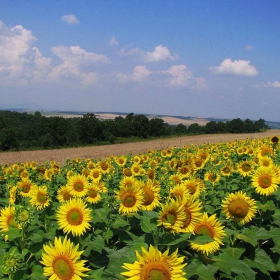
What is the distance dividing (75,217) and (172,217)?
1.06 metres

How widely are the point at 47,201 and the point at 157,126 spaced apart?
216 feet

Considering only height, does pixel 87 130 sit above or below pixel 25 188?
below

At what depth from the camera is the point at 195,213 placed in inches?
99.0

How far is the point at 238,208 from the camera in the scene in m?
3.33

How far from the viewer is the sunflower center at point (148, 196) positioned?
11.5ft

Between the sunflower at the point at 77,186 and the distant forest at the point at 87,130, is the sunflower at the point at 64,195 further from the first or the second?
the distant forest at the point at 87,130

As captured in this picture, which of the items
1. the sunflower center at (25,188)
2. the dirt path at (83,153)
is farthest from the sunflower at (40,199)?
the dirt path at (83,153)

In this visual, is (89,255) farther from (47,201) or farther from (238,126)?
(238,126)

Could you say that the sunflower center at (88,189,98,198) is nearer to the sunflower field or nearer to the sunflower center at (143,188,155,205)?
the sunflower field

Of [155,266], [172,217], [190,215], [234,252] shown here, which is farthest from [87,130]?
[155,266]

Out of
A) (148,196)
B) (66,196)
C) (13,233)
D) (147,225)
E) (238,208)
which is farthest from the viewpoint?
(66,196)

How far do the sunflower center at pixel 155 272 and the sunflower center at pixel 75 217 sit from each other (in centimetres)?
124

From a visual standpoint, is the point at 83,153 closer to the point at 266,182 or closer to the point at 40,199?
the point at 40,199

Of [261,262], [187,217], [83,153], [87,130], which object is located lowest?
[83,153]
